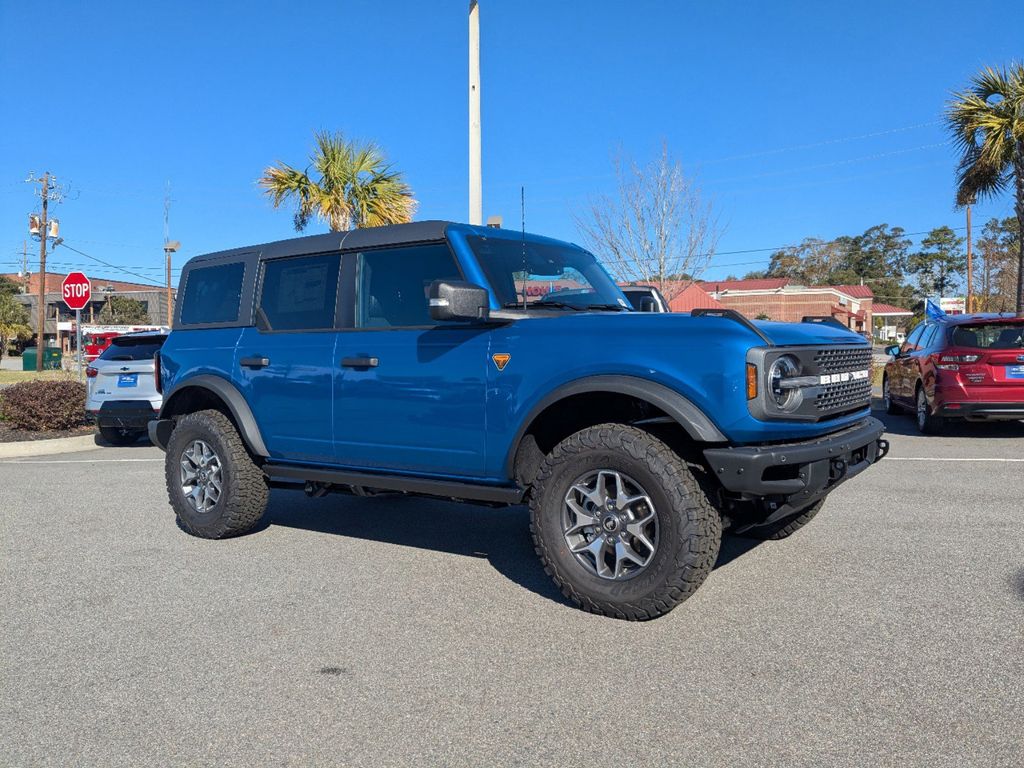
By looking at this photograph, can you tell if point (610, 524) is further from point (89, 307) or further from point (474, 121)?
point (89, 307)

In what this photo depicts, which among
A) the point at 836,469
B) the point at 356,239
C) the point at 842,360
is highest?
the point at 356,239

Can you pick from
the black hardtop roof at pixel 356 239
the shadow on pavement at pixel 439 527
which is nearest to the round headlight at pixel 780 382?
the shadow on pavement at pixel 439 527

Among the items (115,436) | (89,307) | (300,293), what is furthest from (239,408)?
(89,307)

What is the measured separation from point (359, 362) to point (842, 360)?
8.85 ft

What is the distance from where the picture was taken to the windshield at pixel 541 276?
495 centimetres

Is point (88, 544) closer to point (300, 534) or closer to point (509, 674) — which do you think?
point (300, 534)

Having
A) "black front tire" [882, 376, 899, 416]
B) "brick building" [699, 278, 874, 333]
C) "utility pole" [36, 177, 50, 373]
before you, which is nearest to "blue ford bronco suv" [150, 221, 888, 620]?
"black front tire" [882, 376, 899, 416]

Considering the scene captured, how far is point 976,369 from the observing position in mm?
10359

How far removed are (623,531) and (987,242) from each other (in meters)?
50.7

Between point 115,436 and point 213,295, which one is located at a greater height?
point 213,295

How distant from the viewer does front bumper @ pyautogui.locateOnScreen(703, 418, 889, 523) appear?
3.90 meters

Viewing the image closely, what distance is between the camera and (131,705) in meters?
3.33

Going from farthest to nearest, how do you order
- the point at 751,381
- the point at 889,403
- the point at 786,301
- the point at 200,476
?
the point at 786,301
the point at 889,403
the point at 200,476
the point at 751,381

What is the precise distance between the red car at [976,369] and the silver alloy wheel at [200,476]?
859 centimetres
